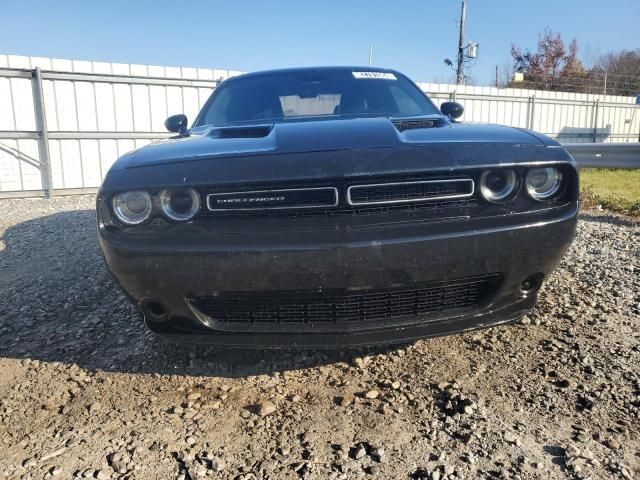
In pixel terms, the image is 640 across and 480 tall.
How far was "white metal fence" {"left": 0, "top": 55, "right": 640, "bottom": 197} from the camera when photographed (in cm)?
904

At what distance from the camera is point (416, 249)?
1890 mm

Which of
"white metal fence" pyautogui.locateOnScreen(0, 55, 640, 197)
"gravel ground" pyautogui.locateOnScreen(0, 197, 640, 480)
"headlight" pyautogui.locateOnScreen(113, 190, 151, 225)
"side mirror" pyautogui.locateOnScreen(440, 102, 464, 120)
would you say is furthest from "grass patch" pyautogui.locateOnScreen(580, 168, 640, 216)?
"white metal fence" pyautogui.locateOnScreen(0, 55, 640, 197)

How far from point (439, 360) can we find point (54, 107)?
9343 millimetres

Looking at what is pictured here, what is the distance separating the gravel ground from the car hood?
1.03 metres

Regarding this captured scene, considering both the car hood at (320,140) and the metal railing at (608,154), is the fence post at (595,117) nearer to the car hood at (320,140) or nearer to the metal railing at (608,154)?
the metal railing at (608,154)

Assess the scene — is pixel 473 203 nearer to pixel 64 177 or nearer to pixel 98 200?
pixel 98 200

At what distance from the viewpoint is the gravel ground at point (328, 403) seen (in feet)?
5.68

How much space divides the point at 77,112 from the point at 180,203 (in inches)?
348

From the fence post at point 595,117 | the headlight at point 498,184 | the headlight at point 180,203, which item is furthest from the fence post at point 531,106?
the headlight at point 180,203

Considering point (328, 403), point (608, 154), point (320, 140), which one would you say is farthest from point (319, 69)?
point (608, 154)

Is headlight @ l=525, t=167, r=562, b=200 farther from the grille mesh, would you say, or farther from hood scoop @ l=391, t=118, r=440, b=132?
hood scoop @ l=391, t=118, r=440, b=132

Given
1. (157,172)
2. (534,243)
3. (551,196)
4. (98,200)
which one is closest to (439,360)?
(534,243)

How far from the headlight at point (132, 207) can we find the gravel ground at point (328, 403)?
31.3 inches

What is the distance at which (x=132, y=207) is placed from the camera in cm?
203
